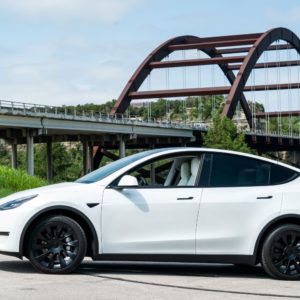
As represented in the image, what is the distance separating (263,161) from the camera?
27.9ft

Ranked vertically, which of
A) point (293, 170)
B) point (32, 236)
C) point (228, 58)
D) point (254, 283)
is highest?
point (228, 58)

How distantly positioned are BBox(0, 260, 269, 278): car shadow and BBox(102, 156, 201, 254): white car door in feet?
1.25

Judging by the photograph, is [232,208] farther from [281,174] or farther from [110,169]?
[110,169]

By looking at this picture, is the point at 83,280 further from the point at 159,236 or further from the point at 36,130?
the point at 36,130

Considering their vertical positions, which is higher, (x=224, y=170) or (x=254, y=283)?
(x=224, y=170)

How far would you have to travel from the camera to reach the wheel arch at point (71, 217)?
26.0 feet

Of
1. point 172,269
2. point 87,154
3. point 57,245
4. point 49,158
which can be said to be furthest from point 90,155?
point 57,245

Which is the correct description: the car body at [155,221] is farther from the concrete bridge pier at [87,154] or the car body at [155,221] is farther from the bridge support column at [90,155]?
the bridge support column at [90,155]

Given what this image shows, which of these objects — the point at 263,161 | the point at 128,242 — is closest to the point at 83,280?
the point at 128,242

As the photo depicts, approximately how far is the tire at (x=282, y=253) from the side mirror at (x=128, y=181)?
5.19 feet

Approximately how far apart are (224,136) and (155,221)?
6729cm

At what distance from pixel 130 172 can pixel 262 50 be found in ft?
228

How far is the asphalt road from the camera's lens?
6734 mm

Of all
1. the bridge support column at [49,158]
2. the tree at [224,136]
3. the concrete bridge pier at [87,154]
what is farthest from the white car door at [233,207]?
the concrete bridge pier at [87,154]
